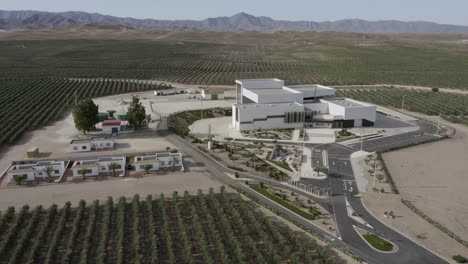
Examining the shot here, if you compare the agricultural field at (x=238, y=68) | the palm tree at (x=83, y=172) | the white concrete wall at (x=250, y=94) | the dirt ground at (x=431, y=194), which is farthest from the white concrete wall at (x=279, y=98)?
the agricultural field at (x=238, y=68)

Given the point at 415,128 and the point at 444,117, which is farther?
the point at 444,117

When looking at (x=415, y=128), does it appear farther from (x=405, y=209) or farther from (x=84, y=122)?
(x=84, y=122)

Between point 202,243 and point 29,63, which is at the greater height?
point 29,63

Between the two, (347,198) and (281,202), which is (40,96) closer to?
(281,202)

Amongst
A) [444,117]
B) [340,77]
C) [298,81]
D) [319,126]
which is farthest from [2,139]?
[340,77]

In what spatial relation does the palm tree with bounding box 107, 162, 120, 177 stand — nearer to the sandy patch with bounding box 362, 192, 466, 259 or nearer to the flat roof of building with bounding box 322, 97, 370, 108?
the sandy patch with bounding box 362, 192, 466, 259

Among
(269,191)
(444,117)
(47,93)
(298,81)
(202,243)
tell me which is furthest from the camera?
(298,81)

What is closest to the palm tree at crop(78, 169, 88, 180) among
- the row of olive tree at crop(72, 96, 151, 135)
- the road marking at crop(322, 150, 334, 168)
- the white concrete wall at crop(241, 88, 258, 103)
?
the row of olive tree at crop(72, 96, 151, 135)
